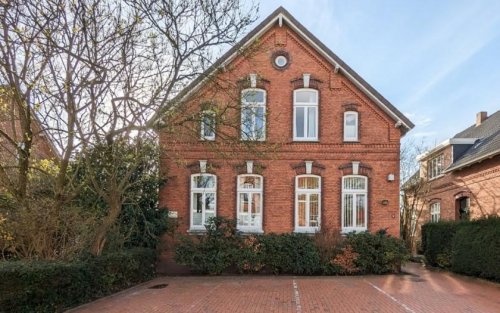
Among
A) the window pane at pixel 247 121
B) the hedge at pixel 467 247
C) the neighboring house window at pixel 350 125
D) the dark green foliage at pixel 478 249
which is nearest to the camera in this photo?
the window pane at pixel 247 121

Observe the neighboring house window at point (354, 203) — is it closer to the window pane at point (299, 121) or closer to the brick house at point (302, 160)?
the brick house at point (302, 160)

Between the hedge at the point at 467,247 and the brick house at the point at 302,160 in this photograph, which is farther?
the brick house at the point at 302,160

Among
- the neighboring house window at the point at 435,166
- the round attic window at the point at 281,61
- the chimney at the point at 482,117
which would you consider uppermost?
the round attic window at the point at 281,61

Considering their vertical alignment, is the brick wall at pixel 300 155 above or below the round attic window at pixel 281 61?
below

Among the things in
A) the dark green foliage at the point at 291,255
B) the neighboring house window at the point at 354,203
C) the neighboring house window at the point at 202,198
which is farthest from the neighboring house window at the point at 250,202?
the neighboring house window at the point at 354,203

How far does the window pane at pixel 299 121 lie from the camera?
58.7ft

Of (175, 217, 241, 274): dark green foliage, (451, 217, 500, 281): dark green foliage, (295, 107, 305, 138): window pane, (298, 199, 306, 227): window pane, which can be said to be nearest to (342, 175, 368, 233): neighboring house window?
(298, 199, 306, 227): window pane

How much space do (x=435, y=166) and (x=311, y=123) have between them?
11.4m

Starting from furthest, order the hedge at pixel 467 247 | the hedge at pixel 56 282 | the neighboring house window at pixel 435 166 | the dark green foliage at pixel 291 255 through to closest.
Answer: the neighboring house window at pixel 435 166 → the dark green foliage at pixel 291 255 → the hedge at pixel 467 247 → the hedge at pixel 56 282

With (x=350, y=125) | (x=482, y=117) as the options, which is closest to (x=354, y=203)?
(x=350, y=125)

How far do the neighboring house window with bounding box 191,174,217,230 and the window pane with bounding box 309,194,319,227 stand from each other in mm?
3662

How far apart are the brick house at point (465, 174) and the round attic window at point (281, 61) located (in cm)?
875

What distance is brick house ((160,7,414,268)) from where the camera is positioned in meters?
17.4

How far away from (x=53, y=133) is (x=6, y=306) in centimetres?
414
